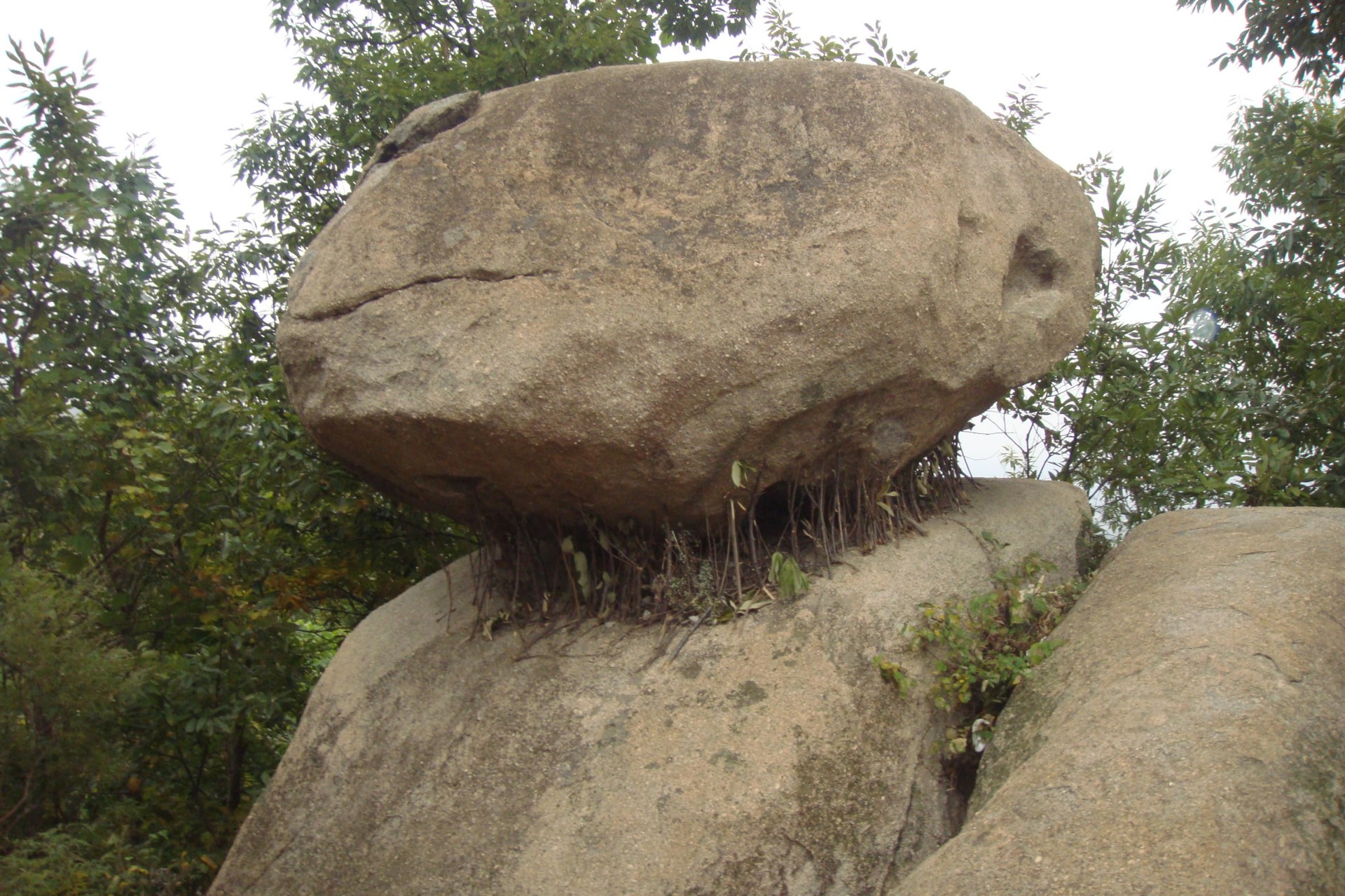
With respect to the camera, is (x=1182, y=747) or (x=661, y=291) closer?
(x=1182, y=747)

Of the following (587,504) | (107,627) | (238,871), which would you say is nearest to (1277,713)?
(587,504)

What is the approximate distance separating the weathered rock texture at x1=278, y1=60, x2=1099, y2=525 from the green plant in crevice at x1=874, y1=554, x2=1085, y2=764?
64cm

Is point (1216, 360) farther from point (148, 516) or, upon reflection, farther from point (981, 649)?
point (148, 516)

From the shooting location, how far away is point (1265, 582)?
3.25 m

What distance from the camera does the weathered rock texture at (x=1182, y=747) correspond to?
2.38 m

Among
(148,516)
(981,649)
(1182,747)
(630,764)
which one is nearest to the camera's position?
(1182,747)

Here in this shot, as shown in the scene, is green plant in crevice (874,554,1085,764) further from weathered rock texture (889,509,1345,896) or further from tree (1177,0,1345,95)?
tree (1177,0,1345,95)

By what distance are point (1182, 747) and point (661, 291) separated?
192 cm

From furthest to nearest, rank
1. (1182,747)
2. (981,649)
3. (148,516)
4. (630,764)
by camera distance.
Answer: (148,516) → (981,649) → (630,764) → (1182,747)

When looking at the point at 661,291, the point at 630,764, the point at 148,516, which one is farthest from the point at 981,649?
the point at 148,516

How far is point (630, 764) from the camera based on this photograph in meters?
3.39

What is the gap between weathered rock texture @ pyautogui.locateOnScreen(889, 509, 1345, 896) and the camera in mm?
2375

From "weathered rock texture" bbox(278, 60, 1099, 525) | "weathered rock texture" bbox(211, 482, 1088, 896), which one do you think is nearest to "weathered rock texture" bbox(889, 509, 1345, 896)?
"weathered rock texture" bbox(211, 482, 1088, 896)

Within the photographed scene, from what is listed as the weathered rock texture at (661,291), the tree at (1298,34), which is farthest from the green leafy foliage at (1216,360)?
the weathered rock texture at (661,291)
